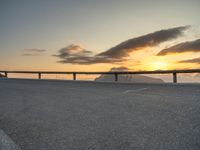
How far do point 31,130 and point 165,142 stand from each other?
270cm

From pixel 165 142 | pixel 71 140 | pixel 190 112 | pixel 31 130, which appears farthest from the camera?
pixel 190 112

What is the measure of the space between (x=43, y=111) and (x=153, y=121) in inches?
124

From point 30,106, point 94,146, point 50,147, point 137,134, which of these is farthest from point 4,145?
point 30,106

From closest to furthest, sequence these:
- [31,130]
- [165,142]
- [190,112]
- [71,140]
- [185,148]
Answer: [185,148] → [165,142] → [71,140] → [31,130] → [190,112]

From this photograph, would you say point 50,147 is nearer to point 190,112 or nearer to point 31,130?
point 31,130

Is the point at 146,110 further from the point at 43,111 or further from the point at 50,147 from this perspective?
the point at 50,147

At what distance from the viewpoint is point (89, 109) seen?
759cm

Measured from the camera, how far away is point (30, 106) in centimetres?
848

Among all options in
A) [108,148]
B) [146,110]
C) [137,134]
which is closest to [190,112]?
[146,110]

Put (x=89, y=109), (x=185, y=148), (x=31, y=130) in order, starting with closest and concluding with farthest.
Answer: (x=185, y=148) < (x=31, y=130) < (x=89, y=109)

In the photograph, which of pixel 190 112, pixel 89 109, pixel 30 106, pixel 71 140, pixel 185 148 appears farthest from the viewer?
pixel 30 106

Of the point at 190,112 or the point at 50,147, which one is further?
the point at 190,112

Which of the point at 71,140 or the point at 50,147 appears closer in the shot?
the point at 50,147

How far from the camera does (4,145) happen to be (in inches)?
188
